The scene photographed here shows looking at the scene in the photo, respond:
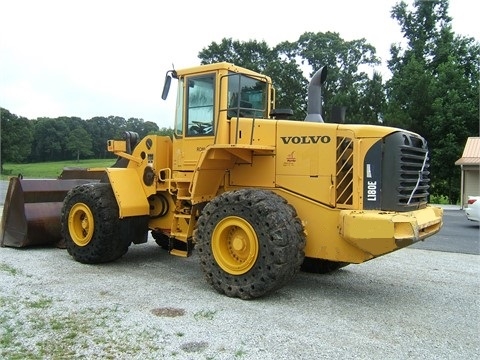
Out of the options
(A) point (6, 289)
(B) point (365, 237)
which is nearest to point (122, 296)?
(A) point (6, 289)

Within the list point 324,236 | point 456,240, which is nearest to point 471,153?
point 456,240

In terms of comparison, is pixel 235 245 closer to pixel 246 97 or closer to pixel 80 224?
pixel 246 97

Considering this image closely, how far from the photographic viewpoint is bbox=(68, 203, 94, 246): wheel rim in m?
7.33

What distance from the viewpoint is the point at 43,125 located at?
157 ft

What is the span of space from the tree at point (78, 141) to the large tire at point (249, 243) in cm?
3203

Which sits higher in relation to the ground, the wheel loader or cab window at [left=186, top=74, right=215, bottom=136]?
cab window at [left=186, top=74, right=215, bottom=136]

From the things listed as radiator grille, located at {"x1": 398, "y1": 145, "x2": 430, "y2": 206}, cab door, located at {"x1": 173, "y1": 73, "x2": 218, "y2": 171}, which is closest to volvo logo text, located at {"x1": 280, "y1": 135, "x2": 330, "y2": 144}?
radiator grille, located at {"x1": 398, "y1": 145, "x2": 430, "y2": 206}

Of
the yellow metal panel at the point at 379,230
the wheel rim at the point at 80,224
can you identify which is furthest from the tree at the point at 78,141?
the yellow metal panel at the point at 379,230

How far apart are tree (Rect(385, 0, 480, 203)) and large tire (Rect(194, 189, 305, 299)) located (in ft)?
74.8

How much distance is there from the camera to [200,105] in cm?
679

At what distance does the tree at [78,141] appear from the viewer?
124 ft

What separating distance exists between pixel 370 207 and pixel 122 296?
10.1ft

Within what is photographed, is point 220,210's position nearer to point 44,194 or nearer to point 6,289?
point 6,289

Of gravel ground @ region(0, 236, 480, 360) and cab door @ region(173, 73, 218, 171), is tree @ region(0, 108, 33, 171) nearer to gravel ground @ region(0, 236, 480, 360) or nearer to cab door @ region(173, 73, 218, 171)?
gravel ground @ region(0, 236, 480, 360)
